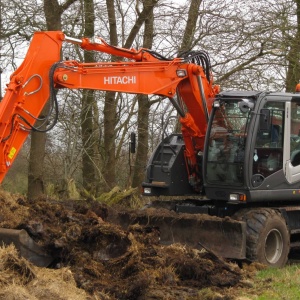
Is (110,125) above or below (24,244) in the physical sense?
above

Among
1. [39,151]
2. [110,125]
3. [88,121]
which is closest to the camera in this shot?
[39,151]

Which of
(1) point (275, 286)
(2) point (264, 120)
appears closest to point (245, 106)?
(2) point (264, 120)

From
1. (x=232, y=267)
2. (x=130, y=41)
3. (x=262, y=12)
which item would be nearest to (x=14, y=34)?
(x=130, y=41)

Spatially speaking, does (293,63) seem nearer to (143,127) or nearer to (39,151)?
(143,127)

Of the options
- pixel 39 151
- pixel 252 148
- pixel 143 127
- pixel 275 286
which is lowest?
pixel 275 286

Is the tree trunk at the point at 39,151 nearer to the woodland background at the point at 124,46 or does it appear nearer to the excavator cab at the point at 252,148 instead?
the woodland background at the point at 124,46

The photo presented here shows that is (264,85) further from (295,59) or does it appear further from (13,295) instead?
(13,295)

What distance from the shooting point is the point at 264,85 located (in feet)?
60.1

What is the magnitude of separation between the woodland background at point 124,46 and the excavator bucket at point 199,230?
5.91 meters

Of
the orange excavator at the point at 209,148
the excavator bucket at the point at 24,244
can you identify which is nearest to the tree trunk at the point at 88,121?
the orange excavator at the point at 209,148

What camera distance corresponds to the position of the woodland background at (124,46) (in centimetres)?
1697

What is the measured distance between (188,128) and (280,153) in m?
1.53

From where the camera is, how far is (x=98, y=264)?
845 cm

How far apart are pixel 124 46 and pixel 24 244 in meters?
11.0
